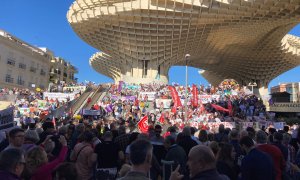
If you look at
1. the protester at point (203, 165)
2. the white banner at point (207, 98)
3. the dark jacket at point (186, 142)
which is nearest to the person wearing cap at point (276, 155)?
the dark jacket at point (186, 142)

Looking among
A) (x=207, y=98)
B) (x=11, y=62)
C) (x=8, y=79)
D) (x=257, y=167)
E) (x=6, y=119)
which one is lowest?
(x=257, y=167)

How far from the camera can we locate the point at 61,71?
75.4 metres

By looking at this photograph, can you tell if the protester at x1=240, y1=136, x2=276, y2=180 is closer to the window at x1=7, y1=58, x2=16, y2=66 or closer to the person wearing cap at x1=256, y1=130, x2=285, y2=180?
the person wearing cap at x1=256, y1=130, x2=285, y2=180

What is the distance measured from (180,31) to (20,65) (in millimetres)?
28681

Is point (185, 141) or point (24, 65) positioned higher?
point (24, 65)

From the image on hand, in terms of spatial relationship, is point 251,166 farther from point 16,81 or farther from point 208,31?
point 16,81

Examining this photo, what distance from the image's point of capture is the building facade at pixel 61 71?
70812mm

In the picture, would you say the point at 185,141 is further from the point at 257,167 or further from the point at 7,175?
the point at 7,175

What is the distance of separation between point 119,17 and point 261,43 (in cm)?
2469

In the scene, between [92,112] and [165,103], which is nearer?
[92,112]

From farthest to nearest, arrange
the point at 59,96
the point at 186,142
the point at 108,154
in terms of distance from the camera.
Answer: the point at 59,96, the point at 186,142, the point at 108,154

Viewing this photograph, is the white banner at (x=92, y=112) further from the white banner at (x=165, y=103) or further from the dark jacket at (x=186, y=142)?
the dark jacket at (x=186, y=142)

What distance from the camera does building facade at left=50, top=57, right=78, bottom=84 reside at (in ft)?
232

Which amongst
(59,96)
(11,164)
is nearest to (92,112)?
(59,96)
